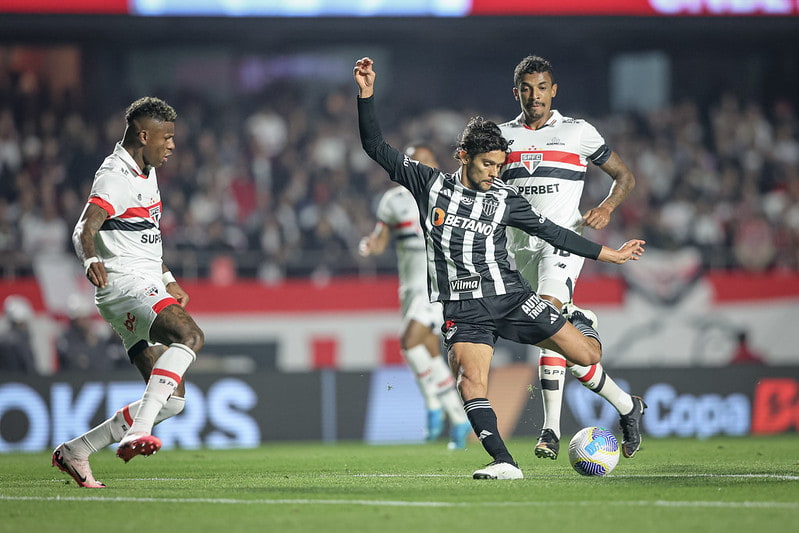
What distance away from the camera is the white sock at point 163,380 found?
7.07 m

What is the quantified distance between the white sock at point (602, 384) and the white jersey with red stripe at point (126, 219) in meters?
2.87

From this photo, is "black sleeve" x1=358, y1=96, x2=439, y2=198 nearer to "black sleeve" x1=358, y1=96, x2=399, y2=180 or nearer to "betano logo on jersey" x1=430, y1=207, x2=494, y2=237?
"black sleeve" x1=358, y1=96, x2=399, y2=180

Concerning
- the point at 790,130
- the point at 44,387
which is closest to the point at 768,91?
the point at 790,130

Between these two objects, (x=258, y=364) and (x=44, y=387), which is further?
(x=258, y=364)

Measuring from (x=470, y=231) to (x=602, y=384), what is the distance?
1.59 m

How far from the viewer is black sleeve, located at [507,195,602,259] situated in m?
7.62

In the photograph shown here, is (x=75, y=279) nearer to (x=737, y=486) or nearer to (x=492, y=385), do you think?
(x=492, y=385)

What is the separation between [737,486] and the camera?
693cm

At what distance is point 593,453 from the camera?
7590mm

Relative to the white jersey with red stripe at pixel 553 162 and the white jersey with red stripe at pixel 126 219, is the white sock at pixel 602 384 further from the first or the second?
the white jersey with red stripe at pixel 126 219

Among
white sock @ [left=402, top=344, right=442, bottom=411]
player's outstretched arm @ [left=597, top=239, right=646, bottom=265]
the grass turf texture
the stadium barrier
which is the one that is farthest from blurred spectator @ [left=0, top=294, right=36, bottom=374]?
player's outstretched arm @ [left=597, top=239, right=646, bottom=265]

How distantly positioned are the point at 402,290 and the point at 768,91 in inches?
533

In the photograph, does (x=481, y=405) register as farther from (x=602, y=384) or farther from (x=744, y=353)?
(x=744, y=353)

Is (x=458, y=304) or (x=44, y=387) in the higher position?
(x=458, y=304)
